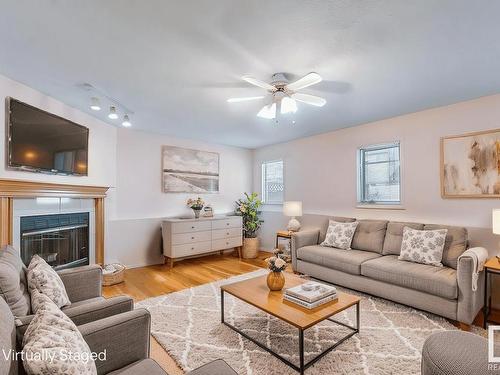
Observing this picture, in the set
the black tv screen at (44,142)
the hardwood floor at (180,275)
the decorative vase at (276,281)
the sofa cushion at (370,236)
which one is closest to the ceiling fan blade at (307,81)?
the decorative vase at (276,281)

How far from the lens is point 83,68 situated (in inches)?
89.3

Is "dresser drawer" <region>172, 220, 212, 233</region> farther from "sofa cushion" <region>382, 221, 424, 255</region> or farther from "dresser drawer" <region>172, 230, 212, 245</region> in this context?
"sofa cushion" <region>382, 221, 424, 255</region>

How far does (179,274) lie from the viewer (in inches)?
159

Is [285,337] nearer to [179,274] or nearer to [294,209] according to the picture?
[179,274]

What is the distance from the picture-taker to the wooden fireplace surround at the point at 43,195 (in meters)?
2.43

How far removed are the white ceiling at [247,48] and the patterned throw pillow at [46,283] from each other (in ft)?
5.15

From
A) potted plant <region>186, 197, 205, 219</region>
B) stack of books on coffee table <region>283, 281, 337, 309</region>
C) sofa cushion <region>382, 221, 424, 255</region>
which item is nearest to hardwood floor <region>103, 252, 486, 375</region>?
potted plant <region>186, 197, 205, 219</region>

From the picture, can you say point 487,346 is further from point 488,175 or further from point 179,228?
point 179,228

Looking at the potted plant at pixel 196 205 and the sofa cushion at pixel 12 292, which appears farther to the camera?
the potted plant at pixel 196 205

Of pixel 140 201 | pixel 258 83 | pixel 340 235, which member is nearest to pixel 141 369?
pixel 258 83

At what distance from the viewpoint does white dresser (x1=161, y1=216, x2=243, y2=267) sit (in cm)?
436

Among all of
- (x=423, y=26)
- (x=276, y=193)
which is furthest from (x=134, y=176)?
(x=423, y=26)

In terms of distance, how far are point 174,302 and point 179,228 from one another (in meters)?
1.61

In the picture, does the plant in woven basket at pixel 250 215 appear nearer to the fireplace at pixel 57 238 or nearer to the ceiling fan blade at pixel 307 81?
the fireplace at pixel 57 238
